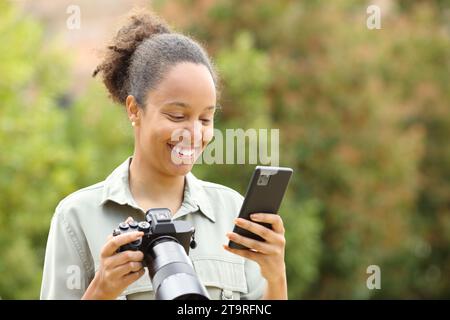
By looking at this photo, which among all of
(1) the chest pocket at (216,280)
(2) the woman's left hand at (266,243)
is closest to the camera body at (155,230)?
(2) the woman's left hand at (266,243)

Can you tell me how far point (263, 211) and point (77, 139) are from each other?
6049 mm

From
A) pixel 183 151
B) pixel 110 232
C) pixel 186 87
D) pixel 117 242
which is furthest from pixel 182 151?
pixel 117 242

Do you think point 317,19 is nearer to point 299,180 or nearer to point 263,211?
point 299,180

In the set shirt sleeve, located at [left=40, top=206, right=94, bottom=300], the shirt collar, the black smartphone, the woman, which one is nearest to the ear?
the woman

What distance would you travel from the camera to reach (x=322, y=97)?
26.4 feet

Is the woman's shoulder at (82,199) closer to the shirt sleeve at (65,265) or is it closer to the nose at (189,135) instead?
the shirt sleeve at (65,265)

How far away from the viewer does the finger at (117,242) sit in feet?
4.75

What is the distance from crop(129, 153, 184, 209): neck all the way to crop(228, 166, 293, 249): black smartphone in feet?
1.09

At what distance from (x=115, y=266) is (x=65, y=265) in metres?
0.28

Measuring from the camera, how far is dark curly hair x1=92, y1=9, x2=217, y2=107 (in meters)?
1.86

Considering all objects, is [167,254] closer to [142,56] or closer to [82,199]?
[82,199]

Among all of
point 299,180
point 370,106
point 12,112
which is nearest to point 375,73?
point 370,106

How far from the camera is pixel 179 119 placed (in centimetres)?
176

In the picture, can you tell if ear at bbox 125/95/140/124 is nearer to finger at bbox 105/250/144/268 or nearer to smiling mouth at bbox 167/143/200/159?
smiling mouth at bbox 167/143/200/159
